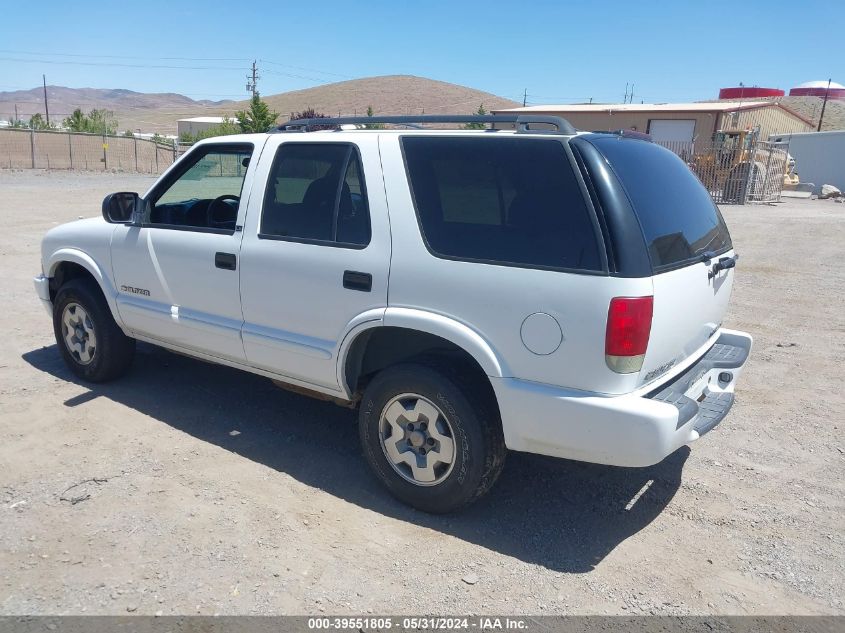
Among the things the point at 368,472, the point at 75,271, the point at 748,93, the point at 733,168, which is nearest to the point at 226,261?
the point at 368,472

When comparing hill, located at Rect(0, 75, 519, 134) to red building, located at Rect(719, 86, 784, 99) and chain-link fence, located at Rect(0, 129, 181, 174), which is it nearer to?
red building, located at Rect(719, 86, 784, 99)

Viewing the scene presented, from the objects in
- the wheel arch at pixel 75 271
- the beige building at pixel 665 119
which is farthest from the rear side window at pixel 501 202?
the beige building at pixel 665 119

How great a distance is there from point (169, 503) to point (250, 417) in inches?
48.9

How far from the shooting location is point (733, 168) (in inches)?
952

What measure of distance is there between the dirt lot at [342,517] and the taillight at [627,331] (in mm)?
1071

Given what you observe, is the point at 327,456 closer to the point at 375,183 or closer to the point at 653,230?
the point at 375,183

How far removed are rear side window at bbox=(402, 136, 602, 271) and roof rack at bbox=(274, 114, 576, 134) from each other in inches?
5.7

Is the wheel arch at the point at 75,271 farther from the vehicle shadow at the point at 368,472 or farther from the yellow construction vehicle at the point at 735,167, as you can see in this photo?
the yellow construction vehicle at the point at 735,167

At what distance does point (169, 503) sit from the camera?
12.6 ft

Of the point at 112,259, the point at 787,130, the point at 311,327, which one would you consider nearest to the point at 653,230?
the point at 311,327

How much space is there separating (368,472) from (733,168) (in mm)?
23588

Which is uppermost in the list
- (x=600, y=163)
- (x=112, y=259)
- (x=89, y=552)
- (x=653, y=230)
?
(x=600, y=163)

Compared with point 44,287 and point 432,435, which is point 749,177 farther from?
point 432,435

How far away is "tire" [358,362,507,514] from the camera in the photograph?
351cm
